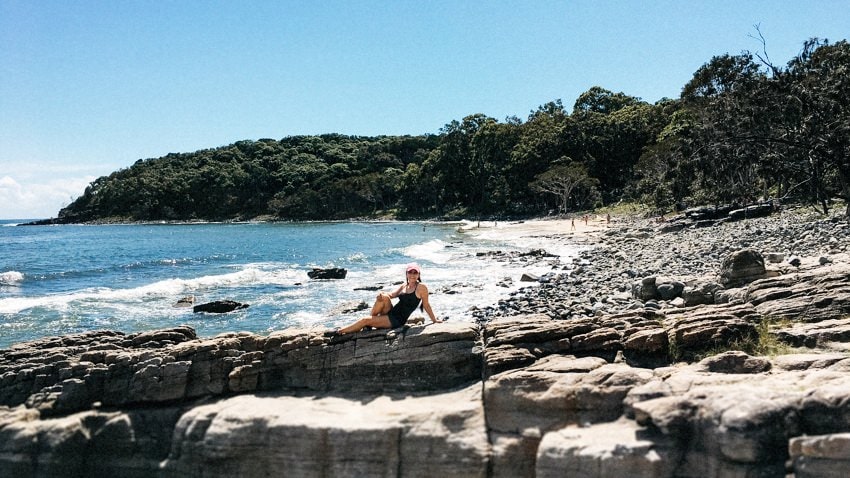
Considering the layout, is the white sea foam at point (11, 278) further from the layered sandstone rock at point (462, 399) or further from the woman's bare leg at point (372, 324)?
the woman's bare leg at point (372, 324)

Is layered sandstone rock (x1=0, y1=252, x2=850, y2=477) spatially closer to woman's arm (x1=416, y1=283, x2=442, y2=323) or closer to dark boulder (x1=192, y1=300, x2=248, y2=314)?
woman's arm (x1=416, y1=283, x2=442, y2=323)

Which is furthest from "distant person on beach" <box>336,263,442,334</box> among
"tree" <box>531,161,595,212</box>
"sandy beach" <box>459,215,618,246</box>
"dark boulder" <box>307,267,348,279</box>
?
"tree" <box>531,161,595,212</box>

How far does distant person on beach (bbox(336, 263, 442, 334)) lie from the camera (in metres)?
9.99

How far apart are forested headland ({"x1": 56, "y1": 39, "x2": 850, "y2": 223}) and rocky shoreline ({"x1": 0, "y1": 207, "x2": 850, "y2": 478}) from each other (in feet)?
27.6

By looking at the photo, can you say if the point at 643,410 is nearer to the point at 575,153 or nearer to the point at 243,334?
the point at 243,334

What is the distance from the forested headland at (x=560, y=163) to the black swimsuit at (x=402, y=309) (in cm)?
1178

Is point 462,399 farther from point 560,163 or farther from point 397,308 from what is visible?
point 560,163

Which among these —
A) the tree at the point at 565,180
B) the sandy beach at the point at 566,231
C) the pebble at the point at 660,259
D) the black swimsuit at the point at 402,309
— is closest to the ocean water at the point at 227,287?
the pebble at the point at 660,259

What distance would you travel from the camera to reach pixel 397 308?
401 inches

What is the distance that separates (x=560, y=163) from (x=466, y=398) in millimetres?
91414

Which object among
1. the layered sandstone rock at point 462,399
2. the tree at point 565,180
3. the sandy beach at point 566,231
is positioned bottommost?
the layered sandstone rock at point 462,399

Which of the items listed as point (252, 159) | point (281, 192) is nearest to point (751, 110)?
point (281, 192)

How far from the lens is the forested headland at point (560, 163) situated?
17.7 m

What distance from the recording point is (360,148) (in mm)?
174500
